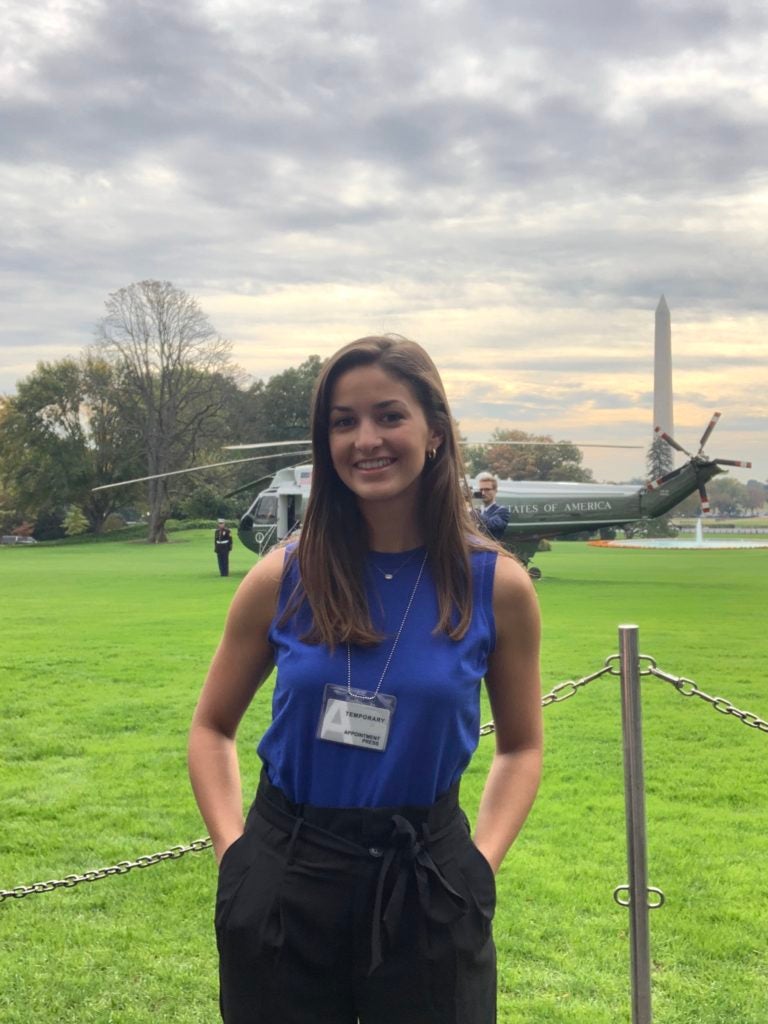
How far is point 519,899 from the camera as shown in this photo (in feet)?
13.4

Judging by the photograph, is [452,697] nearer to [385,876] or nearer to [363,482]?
[385,876]

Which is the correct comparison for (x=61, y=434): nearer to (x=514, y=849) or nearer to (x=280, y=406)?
(x=280, y=406)

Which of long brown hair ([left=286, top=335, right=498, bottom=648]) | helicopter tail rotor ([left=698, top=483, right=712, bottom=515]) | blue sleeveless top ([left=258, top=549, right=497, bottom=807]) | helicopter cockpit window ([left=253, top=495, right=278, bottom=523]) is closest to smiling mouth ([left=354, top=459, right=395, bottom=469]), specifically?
long brown hair ([left=286, top=335, right=498, bottom=648])

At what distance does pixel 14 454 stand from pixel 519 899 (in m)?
56.6

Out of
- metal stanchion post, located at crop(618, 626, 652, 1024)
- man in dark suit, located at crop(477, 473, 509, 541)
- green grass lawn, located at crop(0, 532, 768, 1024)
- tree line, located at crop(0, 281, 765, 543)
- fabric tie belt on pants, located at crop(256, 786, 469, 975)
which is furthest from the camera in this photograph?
tree line, located at crop(0, 281, 765, 543)

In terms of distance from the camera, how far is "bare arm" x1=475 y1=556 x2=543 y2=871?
177 cm

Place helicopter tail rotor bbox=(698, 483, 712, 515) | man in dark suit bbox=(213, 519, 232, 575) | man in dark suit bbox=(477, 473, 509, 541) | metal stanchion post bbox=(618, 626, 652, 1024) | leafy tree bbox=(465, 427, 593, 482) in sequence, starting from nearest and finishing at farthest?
metal stanchion post bbox=(618, 626, 652, 1024)
man in dark suit bbox=(477, 473, 509, 541)
man in dark suit bbox=(213, 519, 232, 575)
helicopter tail rotor bbox=(698, 483, 712, 515)
leafy tree bbox=(465, 427, 593, 482)

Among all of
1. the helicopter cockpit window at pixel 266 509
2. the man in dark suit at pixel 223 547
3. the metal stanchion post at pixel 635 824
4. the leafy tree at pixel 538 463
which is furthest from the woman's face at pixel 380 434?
the leafy tree at pixel 538 463

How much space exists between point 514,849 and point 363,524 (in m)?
3.37

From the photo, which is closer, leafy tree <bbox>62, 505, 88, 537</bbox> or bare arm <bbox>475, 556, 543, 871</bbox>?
bare arm <bbox>475, 556, 543, 871</bbox>

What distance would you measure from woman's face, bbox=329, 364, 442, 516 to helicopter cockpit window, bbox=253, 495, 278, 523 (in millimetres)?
23193

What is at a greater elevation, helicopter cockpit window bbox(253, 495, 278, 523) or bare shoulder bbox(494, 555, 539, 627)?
bare shoulder bbox(494, 555, 539, 627)

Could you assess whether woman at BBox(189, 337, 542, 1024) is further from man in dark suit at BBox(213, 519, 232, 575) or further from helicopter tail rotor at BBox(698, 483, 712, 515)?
helicopter tail rotor at BBox(698, 483, 712, 515)

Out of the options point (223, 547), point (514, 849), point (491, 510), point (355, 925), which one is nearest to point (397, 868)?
point (355, 925)
